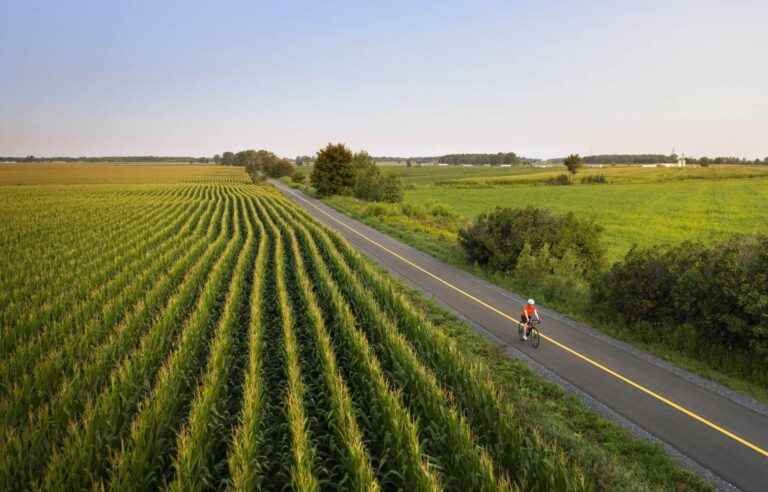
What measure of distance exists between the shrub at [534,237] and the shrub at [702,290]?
598 cm

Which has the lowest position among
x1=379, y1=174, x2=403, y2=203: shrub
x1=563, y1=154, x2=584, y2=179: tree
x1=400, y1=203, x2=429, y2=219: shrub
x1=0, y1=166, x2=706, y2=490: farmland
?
x1=0, y1=166, x2=706, y2=490: farmland

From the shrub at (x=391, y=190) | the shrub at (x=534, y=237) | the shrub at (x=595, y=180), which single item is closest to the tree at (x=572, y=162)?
the shrub at (x=595, y=180)

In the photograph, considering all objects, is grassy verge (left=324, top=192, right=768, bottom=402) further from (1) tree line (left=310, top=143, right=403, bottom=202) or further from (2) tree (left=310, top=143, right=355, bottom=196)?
(2) tree (left=310, top=143, right=355, bottom=196)

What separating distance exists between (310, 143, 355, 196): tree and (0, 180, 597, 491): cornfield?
164ft

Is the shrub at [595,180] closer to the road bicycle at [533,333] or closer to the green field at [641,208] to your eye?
the green field at [641,208]

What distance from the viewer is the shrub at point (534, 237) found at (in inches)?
894

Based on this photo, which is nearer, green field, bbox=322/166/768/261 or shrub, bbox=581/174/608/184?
green field, bbox=322/166/768/261

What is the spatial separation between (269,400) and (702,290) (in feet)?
38.3

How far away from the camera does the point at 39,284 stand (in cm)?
1706

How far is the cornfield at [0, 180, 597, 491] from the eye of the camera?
654cm

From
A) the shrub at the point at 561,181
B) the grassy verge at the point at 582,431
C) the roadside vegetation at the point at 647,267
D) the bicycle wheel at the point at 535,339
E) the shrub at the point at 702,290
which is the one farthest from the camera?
the shrub at the point at 561,181

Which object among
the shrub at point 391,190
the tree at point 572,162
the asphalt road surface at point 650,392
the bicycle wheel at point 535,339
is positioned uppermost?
the tree at point 572,162

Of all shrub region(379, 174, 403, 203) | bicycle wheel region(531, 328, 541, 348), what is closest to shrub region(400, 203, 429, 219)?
shrub region(379, 174, 403, 203)

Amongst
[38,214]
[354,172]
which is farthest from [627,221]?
[38,214]
